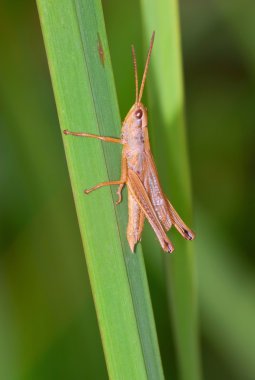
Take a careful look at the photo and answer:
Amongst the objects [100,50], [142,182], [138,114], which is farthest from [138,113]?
[100,50]

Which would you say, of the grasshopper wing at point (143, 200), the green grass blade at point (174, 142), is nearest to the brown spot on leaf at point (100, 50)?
the green grass blade at point (174, 142)

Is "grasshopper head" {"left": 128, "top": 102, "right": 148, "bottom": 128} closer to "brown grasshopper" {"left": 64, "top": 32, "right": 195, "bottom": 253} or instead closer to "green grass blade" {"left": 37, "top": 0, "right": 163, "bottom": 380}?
"brown grasshopper" {"left": 64, "top": 32, "right": 195, "bottom": 253}

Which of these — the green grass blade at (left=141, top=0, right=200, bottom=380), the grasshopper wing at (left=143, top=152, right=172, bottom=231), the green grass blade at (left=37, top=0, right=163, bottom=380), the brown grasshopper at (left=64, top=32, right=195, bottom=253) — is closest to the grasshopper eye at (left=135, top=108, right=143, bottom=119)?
the brown grasshopper at (left=64, top=32, right=195, bottom=253)

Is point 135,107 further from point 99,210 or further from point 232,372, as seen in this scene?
point 232,372

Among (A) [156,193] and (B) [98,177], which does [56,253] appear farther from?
(B) [98,177]

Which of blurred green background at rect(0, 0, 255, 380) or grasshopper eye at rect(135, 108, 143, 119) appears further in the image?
blurred green background at rect(0, 0, 255, 380)

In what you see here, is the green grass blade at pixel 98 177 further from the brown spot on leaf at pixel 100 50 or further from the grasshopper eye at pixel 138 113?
the grasshopper eye at pixel 138 113
